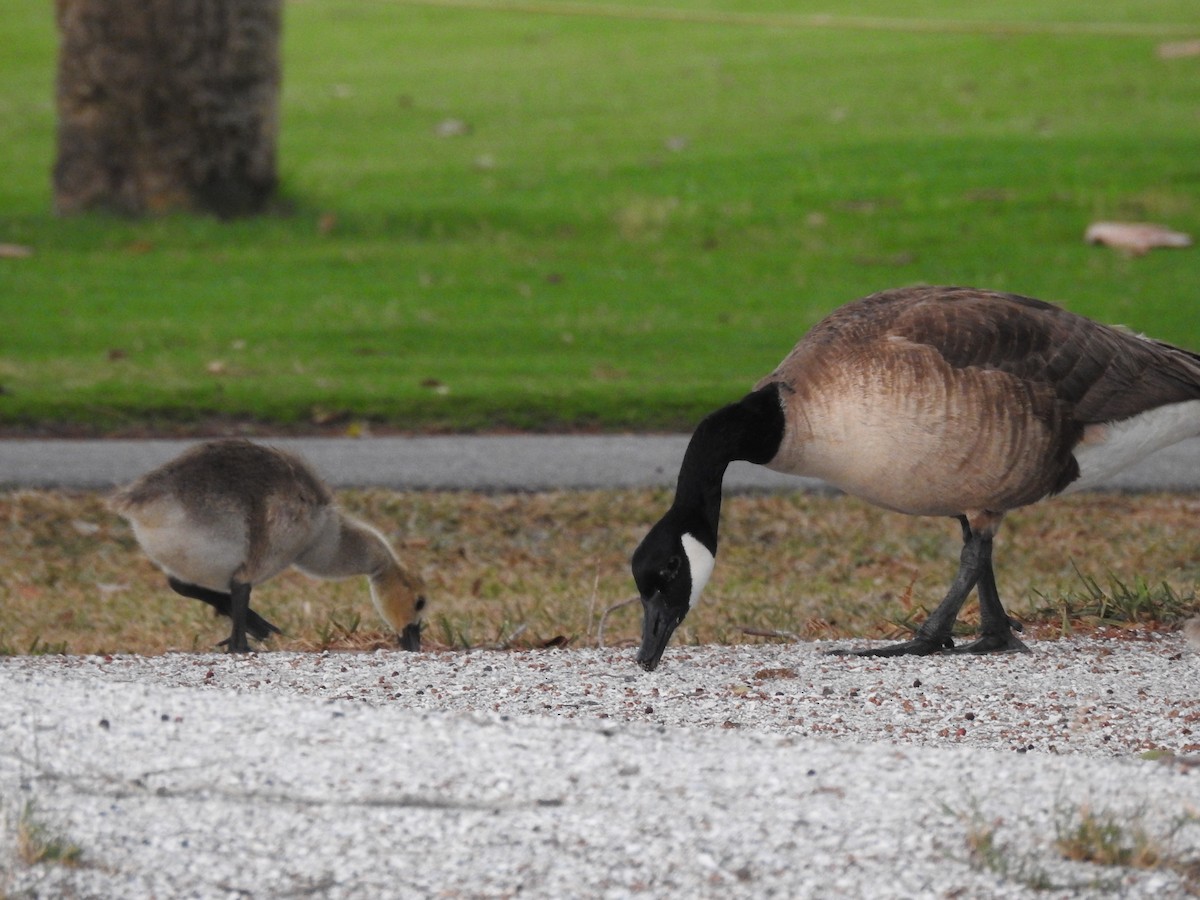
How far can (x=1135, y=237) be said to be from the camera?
53.7 feet

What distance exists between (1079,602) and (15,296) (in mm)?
10695

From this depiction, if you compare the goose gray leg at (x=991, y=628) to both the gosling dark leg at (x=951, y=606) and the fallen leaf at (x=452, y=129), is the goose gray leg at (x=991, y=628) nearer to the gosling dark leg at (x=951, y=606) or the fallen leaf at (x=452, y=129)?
the gosling dark leg at (x=951, y=606)

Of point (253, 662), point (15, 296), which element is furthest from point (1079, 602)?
point (15, 296)

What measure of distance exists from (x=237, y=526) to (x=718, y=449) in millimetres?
1912

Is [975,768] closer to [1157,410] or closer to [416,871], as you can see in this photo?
[416,871]

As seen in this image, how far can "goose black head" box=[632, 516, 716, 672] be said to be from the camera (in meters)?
5.42

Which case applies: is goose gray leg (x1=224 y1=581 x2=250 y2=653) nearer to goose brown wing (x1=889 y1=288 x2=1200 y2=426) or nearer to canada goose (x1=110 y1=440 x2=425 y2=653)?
canada goose (x1=110 y1=440 x2=425 y2=653)

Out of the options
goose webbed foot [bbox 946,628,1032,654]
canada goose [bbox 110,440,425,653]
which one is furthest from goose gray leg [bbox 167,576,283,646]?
goose webbed foot [bbox 946,628,1032,654]

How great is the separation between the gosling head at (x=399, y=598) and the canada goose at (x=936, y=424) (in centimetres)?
159

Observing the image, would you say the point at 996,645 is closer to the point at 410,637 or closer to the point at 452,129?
the point at 410,637

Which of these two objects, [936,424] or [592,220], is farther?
[592,220]

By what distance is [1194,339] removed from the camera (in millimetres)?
12758

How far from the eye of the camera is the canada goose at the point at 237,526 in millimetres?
6246

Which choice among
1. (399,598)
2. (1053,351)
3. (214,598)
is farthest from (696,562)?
(214,598)
